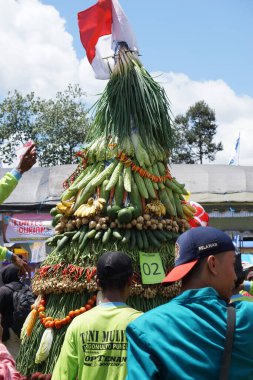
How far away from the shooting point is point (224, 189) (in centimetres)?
1465

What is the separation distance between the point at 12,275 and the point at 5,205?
22.1 ft

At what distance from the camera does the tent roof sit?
1386 centimetres

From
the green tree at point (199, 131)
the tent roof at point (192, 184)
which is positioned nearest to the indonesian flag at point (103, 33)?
the tent roof at point (192, 184)

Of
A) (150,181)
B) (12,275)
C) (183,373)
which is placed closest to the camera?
(183,373)

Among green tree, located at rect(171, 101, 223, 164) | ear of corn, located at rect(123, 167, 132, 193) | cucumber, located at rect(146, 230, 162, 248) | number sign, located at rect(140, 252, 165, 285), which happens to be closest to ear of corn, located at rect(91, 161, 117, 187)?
ear of corn, located at rect(123, 167, 132, 193)

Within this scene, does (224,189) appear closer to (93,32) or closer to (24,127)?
(93,32)

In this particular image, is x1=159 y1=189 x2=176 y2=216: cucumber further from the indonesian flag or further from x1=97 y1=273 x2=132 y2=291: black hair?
x1=97 y1=273 x2=132 y2=291: black hair

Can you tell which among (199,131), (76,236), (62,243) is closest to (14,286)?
(62,243)

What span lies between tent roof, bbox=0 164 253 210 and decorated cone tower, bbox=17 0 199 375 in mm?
8968

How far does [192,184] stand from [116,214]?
415 inches

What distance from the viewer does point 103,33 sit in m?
5.41

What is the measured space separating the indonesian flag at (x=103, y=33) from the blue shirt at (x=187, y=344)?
356 centimetres

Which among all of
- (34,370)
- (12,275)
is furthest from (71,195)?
(12,275)

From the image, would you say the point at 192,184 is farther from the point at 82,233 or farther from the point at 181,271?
the point at 181,271
